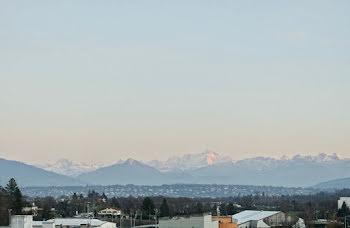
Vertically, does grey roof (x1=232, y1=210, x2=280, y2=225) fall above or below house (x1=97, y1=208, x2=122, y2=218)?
below

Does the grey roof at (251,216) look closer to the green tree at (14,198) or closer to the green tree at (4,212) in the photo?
the green tree at (14,198)

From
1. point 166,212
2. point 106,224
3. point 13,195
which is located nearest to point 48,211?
point 13,195

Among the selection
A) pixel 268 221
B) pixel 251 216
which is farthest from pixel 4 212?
pixel 268 221

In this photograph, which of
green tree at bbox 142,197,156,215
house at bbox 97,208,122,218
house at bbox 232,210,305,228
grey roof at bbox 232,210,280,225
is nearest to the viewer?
house at bbox 232,210,305,228

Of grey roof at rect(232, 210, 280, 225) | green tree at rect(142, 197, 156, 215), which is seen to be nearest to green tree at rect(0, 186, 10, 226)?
green tree at rect(142, 197, 156, 215)

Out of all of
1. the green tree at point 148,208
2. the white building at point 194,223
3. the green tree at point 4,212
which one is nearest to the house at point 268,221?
the green tree at point 148,208

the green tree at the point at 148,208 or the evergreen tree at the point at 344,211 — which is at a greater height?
the green tree at the point at 148,208

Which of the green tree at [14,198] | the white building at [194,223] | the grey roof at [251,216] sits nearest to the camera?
the white building at [194,223]

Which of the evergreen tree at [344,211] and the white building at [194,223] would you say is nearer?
the white building at [194,223]

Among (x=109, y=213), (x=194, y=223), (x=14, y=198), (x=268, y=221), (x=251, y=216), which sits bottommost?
(x=268, y=221)

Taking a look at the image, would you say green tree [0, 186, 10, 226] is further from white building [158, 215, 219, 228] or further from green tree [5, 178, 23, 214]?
white building [158, 215, 219, 228]

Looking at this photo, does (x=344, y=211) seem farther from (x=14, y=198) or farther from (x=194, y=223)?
(x=194, y=223)

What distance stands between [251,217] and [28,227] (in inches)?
2446

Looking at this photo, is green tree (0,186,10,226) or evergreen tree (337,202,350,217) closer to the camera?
green tree (0,186,10,226)
